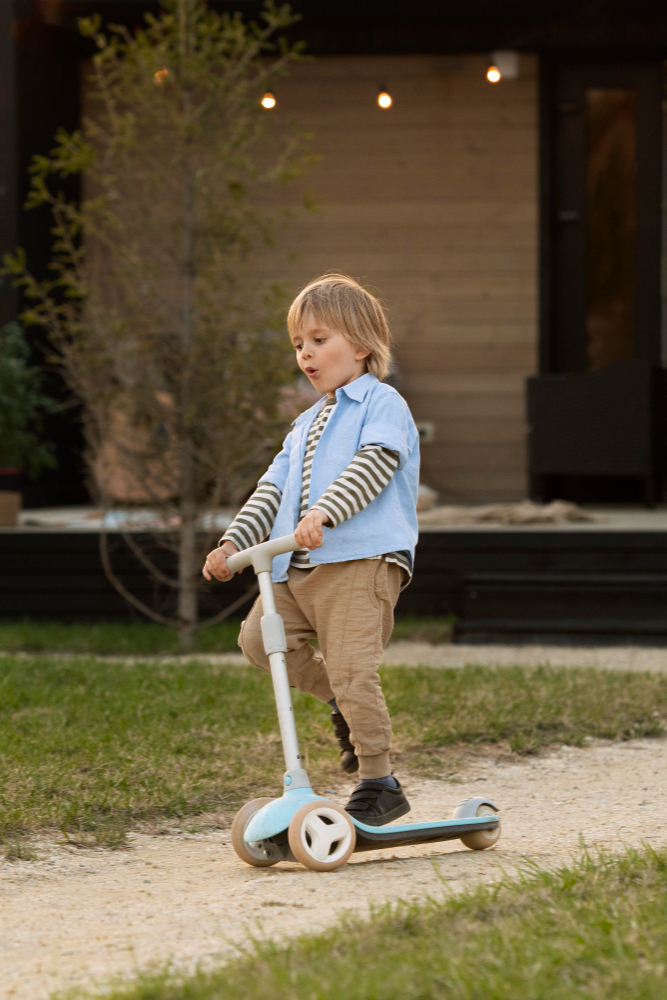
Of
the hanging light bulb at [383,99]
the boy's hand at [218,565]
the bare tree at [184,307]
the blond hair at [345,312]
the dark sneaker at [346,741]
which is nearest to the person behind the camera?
the boy's hand at [218,565]

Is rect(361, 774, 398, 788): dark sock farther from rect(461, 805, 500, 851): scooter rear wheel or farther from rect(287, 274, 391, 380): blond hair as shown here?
rect(287, 274, 391, 380): blond hair

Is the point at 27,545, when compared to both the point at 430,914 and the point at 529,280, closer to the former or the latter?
the point at 529,280

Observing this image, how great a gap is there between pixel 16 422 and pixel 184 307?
184 cm

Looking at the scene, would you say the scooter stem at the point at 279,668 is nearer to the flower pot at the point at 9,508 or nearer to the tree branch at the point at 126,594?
the tree branch at the point at 126,594

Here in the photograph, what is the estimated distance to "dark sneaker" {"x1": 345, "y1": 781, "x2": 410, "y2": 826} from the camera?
2709mm

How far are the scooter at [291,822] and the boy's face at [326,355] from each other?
446 millimetres

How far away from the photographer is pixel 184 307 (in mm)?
5703

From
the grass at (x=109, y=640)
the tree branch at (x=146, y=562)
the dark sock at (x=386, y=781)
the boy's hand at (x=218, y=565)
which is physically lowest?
the grass at (x=109, y=640)

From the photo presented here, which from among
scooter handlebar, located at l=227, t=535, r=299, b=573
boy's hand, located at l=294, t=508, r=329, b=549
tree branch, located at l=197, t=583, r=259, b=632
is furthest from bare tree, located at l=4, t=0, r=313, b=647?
boy's hand, located at l=294, t=508, r=329, b=549

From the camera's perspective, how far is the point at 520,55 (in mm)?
8594

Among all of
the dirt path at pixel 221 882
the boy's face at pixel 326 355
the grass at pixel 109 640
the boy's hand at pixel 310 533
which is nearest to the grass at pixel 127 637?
the grass at pixel 109 640

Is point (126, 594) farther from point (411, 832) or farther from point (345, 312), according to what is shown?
point (411, 832)

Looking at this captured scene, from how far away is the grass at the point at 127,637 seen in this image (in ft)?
19.3

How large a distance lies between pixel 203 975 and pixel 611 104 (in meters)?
7.80
